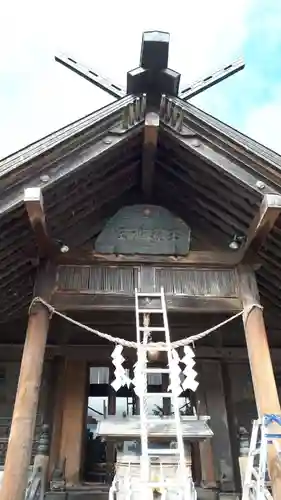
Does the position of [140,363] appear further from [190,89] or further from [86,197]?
[190,89]

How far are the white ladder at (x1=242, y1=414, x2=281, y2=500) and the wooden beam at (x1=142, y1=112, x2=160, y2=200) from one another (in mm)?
4737

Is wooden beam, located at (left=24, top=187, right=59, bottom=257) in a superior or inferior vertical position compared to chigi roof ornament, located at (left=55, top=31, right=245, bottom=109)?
inferior

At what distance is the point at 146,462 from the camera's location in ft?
16.3

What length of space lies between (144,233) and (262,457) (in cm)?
427

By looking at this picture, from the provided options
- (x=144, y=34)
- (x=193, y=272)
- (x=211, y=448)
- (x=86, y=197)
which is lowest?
(x=211, y=448)

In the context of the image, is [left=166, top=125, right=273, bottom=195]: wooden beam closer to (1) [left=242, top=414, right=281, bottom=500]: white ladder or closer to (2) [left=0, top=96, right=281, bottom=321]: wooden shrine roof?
(2) [left=0, top=96, right=281, bottom=321]: wooden shrine roof

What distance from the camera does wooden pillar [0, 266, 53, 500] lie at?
561 cm

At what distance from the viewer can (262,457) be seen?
538 centimetres

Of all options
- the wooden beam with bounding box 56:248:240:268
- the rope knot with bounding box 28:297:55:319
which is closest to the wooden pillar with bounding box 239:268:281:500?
the wooden beam with bounding box 56:248:240:268

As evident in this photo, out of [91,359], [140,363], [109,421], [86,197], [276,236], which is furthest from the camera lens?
[91,359]

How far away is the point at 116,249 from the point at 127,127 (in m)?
2.12

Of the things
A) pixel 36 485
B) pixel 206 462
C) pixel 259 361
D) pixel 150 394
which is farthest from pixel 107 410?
pixel 259 361

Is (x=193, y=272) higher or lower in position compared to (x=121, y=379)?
higher

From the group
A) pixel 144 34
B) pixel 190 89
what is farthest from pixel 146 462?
pixel 190 89
